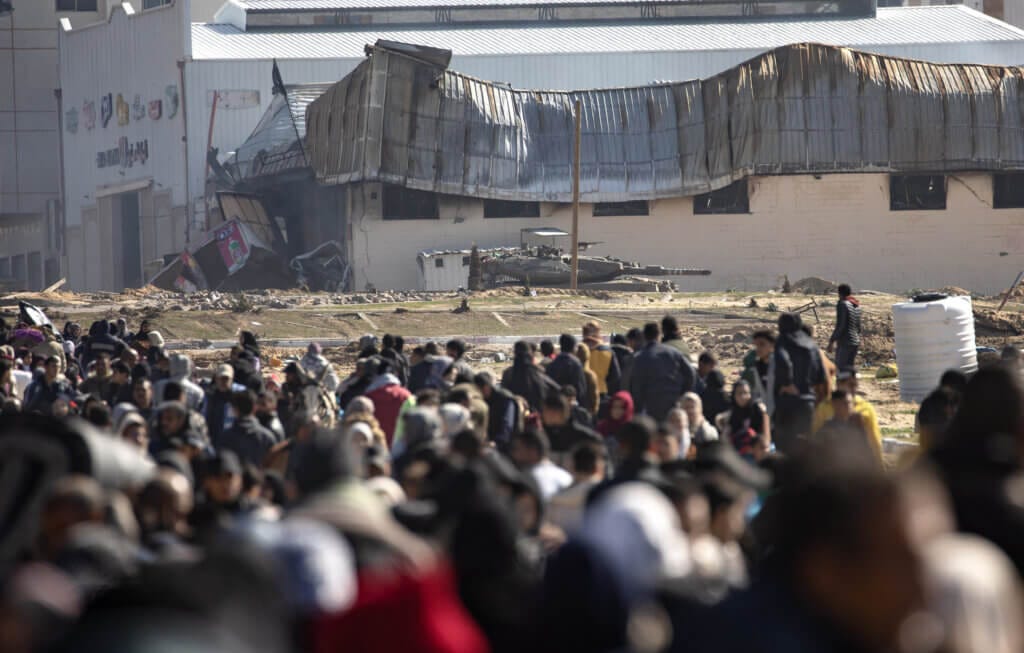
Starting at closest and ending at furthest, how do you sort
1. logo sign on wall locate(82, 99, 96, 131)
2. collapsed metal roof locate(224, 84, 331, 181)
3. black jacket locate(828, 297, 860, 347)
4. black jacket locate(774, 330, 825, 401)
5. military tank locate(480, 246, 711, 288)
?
black jacket locate(774, 330, 825, 401) → black jacket locate(828, 297, 860, 347) → military tank locate(480, 246, 711, 288) → collapsed metal roof locate(224, 84, 331, 181) → logo sign on wall locate(82, 99, 96, 131)

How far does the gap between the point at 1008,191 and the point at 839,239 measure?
4.77 metres

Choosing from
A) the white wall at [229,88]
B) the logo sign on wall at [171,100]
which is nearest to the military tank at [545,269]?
the white wall at [229,88]

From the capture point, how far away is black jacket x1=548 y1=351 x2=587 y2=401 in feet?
47.1

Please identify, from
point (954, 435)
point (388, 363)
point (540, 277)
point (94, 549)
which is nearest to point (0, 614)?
point (94, 549)

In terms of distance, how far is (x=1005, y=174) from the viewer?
45.5 metres

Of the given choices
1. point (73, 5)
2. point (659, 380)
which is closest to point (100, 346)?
point (659, 380)

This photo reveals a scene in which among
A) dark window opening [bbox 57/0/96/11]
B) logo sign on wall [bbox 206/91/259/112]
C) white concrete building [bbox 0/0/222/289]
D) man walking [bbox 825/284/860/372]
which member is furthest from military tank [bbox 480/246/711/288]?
dark window opening [bbox 57/0/96/11]

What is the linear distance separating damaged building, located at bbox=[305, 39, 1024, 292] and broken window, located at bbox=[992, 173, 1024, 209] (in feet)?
0.15

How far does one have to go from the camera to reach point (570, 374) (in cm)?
1435

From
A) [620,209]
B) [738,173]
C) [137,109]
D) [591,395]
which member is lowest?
[591,395]

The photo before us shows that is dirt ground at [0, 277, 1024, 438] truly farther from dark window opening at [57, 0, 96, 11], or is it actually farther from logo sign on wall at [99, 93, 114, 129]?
dark window opening at [57, 0, 96, 11]

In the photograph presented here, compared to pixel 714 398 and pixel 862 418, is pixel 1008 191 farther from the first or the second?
pixel 862 418

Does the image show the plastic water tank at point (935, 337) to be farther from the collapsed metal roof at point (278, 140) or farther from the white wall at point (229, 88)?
the white wall at point (229, 88)

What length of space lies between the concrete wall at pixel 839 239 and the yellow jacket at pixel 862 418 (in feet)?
107
